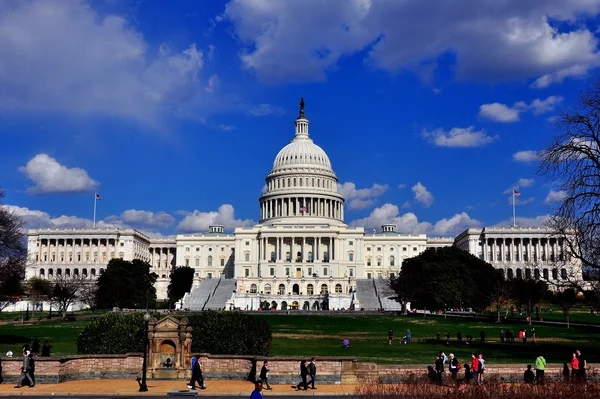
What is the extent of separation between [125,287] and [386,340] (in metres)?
64.2

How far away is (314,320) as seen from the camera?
3002 inches

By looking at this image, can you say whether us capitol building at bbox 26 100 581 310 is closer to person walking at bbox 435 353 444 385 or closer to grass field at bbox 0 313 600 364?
grass field at bbox 0 313 600 364

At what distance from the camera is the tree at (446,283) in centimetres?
9506

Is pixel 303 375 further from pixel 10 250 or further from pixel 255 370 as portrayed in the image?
pixel 10 250

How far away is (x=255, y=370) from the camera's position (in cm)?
3025

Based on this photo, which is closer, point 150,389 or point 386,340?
point 150,389

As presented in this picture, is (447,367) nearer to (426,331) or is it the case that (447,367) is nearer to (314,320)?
(426,331)

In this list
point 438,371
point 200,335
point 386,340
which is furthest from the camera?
point 386,340

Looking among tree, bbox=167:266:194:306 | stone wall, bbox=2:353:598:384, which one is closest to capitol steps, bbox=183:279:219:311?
tree, bbox=167:266:194:306

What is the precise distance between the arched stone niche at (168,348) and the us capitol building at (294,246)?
10137 centimetres

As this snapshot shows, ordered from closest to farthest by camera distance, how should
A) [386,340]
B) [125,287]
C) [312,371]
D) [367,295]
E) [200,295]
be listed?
[312,371] → [386,340] → [125,287] → [367,295] → [200,295]

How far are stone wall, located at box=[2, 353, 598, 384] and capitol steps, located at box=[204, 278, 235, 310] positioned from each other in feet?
255

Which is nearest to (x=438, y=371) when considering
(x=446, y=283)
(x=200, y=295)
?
(x=446, y=283)

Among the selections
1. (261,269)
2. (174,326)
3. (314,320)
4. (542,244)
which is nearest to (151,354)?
(174,326)
